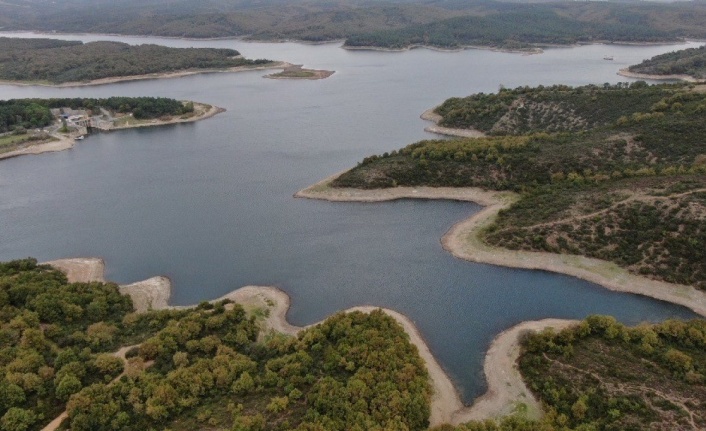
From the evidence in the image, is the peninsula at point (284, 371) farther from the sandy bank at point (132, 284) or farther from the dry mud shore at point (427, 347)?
the sandy bank at point (132, 284)

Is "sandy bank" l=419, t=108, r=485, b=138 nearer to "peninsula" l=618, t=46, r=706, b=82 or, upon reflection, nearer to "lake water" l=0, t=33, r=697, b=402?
"lake water" l=0, t=33, r=697, b=402

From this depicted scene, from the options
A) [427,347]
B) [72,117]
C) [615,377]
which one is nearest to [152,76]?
[72,117]

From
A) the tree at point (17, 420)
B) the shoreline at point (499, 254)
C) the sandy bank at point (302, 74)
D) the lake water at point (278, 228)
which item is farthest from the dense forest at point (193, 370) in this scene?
the sandy bank at point (302, 74)

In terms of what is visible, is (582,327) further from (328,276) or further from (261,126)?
(261,126)

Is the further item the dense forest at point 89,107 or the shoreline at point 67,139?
the dense forest at point 89,107

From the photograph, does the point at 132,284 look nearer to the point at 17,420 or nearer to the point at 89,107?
the point at 17,420

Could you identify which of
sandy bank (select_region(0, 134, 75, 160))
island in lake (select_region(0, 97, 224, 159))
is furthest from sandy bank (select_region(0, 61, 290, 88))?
sandy bank (select_region(0, 134, 75, 160))

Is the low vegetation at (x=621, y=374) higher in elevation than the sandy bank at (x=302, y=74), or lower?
lower

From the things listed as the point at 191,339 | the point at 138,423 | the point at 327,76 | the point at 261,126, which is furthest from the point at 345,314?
the point at 327,76
